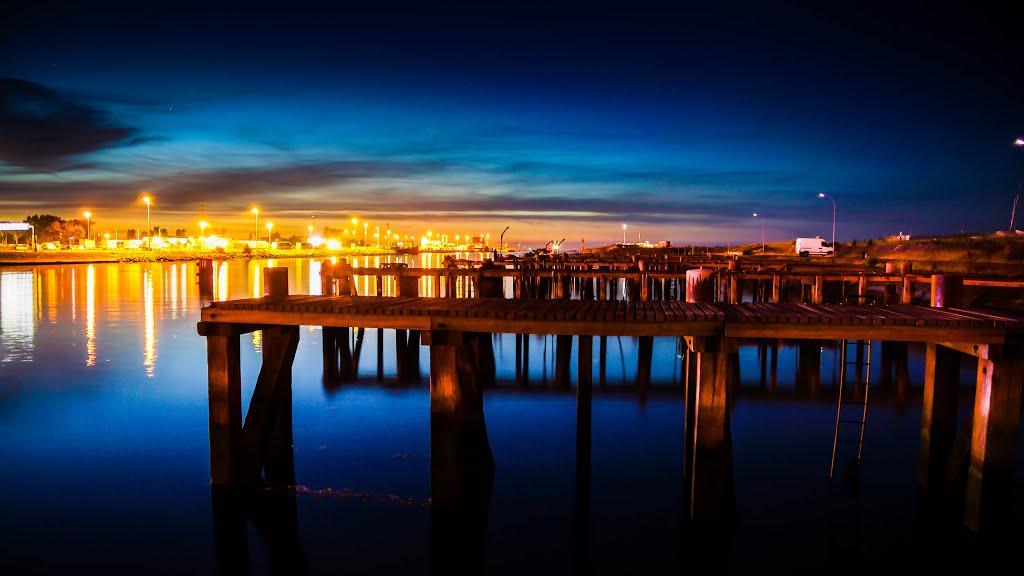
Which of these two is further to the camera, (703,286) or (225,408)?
(703,286)

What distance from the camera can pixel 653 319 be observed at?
343 inches

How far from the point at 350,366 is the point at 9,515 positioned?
11709mm

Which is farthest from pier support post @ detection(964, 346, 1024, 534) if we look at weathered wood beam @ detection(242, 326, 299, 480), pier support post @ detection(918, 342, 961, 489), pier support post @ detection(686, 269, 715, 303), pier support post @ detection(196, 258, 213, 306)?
pier support post @ detection(196, 258, 213, 306)

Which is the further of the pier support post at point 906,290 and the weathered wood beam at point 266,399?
the pier support post at point 906,290

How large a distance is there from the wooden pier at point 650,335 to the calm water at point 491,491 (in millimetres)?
912

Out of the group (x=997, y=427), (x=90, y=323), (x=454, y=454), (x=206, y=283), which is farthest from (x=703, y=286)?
(x=90, y=323)

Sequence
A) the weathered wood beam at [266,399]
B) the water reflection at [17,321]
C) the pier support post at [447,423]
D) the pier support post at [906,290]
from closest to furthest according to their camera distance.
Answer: the pier support post at [447,423] < the weathered wood beam at [266,399] < the pier support post at [906,290] < the water reflection at [17,321]

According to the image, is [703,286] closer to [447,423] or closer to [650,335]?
[650,335]

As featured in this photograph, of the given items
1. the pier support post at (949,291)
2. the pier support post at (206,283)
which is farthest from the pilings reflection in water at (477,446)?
the pier support post at (206,283)

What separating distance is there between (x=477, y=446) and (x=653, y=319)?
415 cm

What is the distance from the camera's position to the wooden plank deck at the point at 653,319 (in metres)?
8.42

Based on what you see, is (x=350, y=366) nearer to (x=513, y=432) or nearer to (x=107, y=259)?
(x=513, y=432)

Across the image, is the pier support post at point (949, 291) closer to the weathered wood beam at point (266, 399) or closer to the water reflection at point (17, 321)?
the weathered wood beam at point (266, 399)

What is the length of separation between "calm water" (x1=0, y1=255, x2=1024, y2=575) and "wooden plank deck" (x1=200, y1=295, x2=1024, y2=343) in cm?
314
